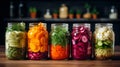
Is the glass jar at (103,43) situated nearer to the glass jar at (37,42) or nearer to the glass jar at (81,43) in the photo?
the glass jar at (81,43)

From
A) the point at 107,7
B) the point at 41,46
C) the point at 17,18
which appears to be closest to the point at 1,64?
the point at 41,46

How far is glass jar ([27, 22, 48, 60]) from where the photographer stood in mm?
1623

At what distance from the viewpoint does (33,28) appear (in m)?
1.65

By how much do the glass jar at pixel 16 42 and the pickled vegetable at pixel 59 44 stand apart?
0.15m

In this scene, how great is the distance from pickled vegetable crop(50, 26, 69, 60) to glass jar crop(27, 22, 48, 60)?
0.04 metres

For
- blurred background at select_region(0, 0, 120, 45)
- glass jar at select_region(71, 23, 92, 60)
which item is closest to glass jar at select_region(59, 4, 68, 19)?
blurred background at select_region(0, 0, 120, 45)

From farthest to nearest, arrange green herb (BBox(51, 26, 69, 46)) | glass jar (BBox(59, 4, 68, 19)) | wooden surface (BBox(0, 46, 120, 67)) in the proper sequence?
glass jar (BBox(59, 4, 68, 19)), green herb (BBox(51, 26, 69, 46)), wooden surface (BBox(0, 46, 120, 67))

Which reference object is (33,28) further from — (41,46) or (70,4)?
(70,4)

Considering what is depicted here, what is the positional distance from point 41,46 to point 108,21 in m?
3.07

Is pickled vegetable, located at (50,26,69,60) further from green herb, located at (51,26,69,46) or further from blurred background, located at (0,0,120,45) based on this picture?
blurred background, located at (0,0,120,45)

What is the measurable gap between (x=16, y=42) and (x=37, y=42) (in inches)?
4.3

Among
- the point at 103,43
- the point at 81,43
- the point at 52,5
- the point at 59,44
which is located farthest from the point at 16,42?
the point at 52,5

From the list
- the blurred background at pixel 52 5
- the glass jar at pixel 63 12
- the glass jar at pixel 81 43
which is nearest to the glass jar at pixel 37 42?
the glass jar at pixel 81 43

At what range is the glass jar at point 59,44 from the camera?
162cm
